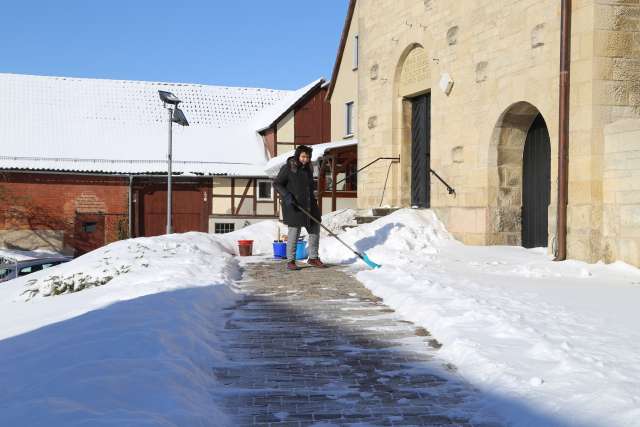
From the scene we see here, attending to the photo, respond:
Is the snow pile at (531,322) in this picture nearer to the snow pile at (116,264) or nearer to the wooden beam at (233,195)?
the snow pile at (116,264)

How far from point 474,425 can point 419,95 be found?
1148 centimetres

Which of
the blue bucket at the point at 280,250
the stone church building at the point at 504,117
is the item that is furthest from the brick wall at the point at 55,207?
the blue bucket at the point at 280,250

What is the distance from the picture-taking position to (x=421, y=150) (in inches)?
549

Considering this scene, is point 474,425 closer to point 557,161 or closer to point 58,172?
point 557,161

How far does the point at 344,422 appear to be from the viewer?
311 centimetres

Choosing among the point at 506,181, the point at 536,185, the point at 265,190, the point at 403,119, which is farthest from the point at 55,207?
the point at 536,185

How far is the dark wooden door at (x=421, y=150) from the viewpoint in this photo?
1370cm

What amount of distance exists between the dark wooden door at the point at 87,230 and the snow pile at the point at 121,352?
1817 cm

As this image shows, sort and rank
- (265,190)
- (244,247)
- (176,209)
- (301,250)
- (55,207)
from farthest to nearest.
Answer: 1. (265,190)
2. (176,209)
3. (55,207)
4. (244,247)
5. (301,250)

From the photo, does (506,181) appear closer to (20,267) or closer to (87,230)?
(20,267)

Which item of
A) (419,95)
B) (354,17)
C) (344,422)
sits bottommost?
(344,422)

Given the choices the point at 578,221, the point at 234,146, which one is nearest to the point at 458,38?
the point at 578,221

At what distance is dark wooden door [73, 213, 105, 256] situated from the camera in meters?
25.1

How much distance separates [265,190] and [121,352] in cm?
2309
